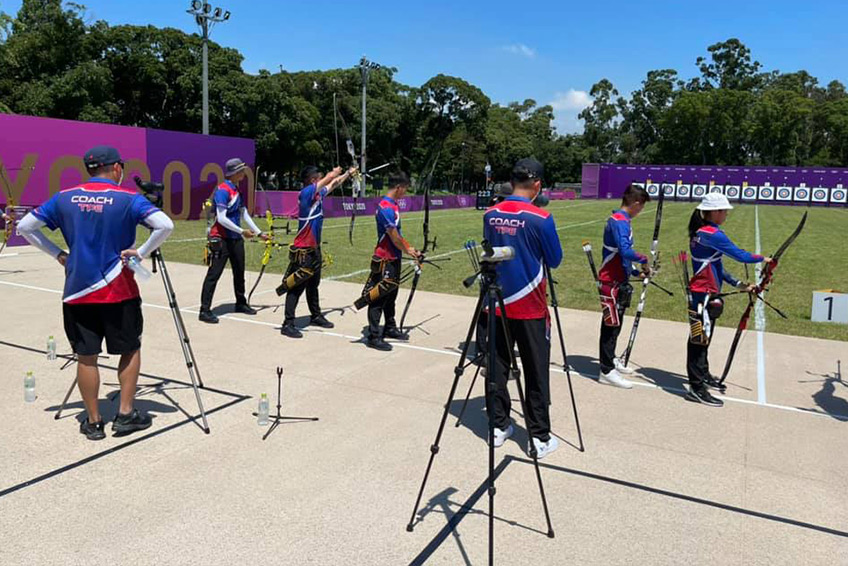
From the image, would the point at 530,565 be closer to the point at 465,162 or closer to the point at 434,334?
the point at 434,334

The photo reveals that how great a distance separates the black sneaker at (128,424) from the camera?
4.56 meters

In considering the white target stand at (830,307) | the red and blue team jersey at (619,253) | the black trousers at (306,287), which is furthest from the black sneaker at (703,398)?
the black trousers at (306,287)

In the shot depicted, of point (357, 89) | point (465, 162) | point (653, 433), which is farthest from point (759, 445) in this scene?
point (465, 162)

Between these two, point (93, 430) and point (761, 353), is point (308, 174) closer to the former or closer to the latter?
point (93, 430)

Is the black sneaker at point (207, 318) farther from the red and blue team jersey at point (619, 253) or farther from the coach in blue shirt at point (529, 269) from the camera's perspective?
the coach in blue shirt at point (529, 269)

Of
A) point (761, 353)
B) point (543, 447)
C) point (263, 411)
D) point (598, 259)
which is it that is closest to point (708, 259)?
point (543, 447)

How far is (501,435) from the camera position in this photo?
464 cm

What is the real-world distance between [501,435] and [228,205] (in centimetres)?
542

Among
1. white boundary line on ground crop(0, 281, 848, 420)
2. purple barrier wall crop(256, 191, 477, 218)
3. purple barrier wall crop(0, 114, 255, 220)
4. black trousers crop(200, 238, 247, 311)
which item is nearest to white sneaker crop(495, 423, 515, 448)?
white boundary line on ground crop(0, 281, 848, 420)

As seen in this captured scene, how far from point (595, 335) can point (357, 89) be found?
6052 centimetres

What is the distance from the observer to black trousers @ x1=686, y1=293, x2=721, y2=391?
18.5ft

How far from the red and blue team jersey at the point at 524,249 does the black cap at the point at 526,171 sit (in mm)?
140

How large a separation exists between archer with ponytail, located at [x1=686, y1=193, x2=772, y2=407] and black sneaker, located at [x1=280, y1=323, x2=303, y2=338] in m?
4.45

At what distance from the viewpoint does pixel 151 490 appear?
380 cm
